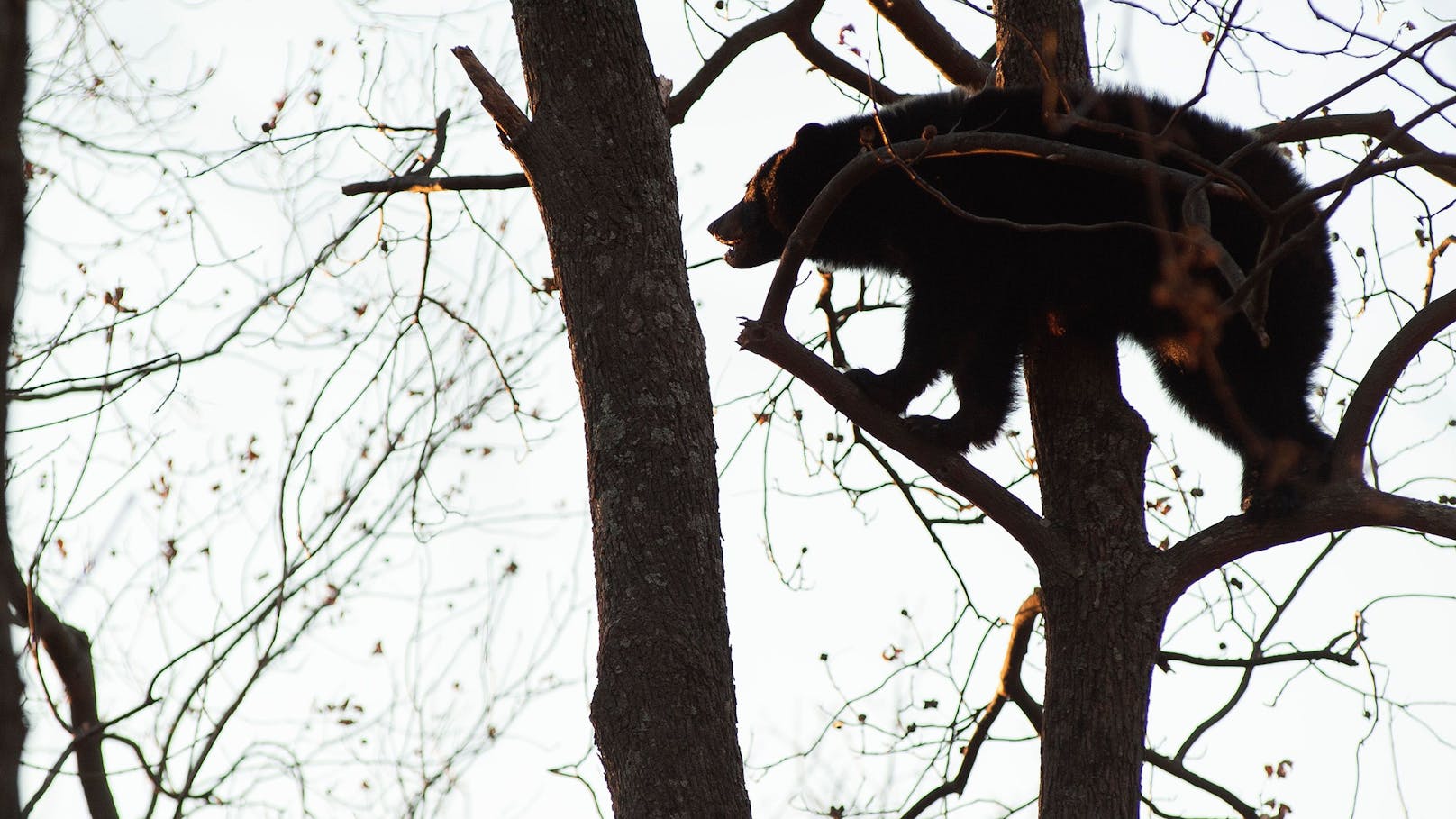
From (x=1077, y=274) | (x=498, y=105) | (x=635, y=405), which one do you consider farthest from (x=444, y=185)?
(x=1077, y=274)

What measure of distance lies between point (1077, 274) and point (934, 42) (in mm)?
1205

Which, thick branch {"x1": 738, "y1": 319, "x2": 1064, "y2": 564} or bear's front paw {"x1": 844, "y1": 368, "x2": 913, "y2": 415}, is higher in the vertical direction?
bear's front paw {"x1": 844, "y1": 368, "x2": 913, "y2": 415}

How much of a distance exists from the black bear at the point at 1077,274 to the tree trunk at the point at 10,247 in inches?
138

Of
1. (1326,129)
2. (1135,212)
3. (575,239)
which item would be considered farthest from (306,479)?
(1326,129)

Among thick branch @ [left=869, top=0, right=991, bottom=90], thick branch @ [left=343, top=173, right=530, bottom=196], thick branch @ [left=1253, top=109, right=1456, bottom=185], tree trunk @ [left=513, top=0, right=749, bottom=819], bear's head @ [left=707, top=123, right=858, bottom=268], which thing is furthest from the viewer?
bear's head @ [left=707, top=123, right=858, bottom=268]

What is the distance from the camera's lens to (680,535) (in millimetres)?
3051

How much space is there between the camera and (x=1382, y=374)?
342 cm

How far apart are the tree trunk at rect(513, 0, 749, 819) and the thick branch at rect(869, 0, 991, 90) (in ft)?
6.71

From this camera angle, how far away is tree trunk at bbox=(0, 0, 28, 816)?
4.10 feet

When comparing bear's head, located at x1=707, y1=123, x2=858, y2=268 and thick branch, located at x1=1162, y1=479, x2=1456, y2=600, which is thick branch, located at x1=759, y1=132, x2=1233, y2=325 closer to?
thick branch, located at x1=1162, y1=479, x2=1456, y2=600

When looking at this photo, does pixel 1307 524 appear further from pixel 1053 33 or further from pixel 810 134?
pixel 810 134

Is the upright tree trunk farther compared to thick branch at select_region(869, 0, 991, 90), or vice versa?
thick branch at select_region(869, 0, 991, 90)

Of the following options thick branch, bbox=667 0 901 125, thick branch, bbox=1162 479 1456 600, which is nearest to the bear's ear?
thick branch, bbox=667 0 901 125

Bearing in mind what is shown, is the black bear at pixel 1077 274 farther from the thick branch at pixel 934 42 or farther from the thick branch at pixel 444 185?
the thick branch at pixel 444 185
